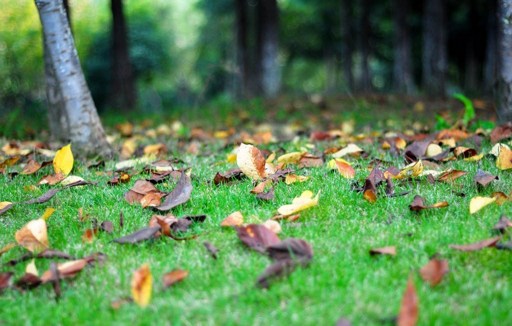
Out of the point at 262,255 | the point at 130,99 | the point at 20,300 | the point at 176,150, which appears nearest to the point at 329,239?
the point at 262,255

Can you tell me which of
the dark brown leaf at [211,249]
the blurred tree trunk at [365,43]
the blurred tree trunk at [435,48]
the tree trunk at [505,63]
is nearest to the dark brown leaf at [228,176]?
the dark brown leaf at [211,249]

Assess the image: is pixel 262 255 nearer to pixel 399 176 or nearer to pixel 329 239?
pixel 329 239

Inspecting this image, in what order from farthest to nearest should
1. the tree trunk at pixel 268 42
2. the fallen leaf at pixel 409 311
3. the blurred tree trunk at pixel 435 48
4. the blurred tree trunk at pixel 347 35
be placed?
the blurred tree trunk at pixel 347 35 < the tree trunk at pixel 268 42 < the blurred tree trunk at pixel 435 48 < the fallen leaf at pixel 409 311

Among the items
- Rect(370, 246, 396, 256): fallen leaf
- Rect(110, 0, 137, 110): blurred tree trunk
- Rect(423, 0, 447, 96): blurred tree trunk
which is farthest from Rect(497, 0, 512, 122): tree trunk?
Rect(110, 0, 137, 110): blurred tree trunk

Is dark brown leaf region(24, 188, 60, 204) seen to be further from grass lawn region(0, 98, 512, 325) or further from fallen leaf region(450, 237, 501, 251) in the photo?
fallen leaf region(450, 237, 501, 251)

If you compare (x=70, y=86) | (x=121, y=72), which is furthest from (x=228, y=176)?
(x=121, y=72)

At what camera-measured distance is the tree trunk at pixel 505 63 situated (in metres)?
5.34

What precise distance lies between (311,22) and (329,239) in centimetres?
2969

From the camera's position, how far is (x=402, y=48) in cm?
1669

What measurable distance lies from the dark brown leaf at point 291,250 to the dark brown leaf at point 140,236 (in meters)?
0.61

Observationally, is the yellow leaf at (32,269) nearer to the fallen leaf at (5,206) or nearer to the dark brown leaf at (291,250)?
the fallen leaf at (5,206)

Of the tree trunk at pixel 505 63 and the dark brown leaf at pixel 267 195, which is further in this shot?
the tree trunk at pixel 505 63

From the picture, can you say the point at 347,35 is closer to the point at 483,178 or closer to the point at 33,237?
the point at 483,178

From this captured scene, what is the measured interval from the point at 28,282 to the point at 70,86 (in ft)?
9.94
